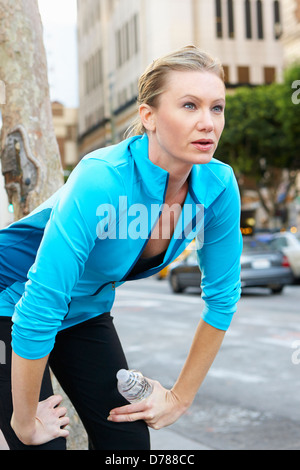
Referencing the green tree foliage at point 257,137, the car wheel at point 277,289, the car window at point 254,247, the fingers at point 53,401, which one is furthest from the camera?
the green tree foliage at point 257,137

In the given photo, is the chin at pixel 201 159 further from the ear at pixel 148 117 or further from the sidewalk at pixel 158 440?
the sidewalk at pixel 158 440

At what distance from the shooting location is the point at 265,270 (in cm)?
1617

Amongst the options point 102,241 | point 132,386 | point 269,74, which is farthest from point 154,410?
point 269,74

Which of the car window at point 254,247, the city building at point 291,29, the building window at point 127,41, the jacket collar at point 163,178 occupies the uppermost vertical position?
the building window at point 127,41

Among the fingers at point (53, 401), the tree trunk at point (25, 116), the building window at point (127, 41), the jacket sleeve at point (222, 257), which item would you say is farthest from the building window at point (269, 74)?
the fingers at point (53, 401)

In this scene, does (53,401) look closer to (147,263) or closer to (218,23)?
(147,263)

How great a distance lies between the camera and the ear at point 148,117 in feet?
6.22

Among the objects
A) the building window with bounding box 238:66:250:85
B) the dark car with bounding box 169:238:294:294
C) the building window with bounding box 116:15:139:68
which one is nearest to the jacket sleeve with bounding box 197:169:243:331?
the dark car with bounding box 169:238:294:294

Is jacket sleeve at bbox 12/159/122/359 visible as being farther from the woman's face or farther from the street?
the street

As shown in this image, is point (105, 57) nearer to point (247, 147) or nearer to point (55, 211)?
point (247, 147)

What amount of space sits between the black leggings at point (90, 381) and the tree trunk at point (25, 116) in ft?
4.46

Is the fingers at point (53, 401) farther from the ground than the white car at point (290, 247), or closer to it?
farther from the ground

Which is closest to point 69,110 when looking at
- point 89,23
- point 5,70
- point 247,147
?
point 89,23

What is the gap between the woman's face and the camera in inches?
70.9
